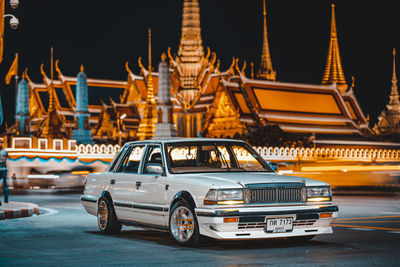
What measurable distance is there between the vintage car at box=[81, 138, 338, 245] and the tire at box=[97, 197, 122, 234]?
1cm

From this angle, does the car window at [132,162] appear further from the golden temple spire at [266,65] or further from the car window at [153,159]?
the golden temple spire at [266,65]

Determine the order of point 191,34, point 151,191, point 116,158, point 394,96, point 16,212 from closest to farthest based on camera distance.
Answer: point 151,191, point 116,158, point 16,212, point 191,34, point 394,96

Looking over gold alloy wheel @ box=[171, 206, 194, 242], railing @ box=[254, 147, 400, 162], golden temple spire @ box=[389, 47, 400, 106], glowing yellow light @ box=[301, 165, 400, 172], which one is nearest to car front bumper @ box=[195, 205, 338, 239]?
gold alloy wheel @ box=[171, 206, 194, 242]

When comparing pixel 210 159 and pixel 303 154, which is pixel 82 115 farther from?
pixel 210 159

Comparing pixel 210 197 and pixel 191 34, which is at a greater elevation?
pixel 191 34

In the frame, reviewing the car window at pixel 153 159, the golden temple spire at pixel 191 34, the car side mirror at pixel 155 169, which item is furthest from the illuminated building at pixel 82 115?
the car side mirror at pixel 155 169

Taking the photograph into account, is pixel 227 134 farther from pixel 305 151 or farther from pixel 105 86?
pixel 105 86

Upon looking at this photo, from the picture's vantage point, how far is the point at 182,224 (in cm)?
1000

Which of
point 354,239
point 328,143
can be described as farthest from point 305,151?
point 354,239

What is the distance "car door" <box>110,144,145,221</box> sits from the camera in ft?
36.7

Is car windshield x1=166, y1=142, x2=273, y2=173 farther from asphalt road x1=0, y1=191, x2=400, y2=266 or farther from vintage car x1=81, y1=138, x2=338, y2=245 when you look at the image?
asphalt road x1=0, y1=191, x2=400, y2=266

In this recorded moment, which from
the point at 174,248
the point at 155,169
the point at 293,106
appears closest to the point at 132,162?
the point at 155,169

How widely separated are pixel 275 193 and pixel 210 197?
2.56 ft

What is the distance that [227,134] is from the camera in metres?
65.2
